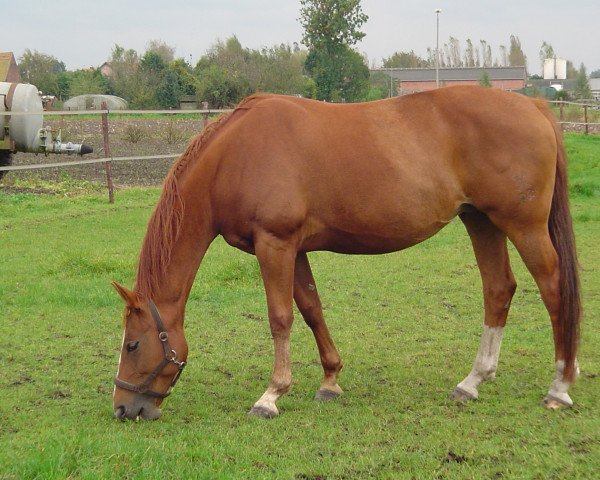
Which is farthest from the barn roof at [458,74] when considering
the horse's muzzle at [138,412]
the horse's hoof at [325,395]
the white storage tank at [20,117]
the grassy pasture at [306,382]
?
the horse's muzzle at [138,412]

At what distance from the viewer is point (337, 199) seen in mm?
4445

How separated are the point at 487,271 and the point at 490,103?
43.8 inches

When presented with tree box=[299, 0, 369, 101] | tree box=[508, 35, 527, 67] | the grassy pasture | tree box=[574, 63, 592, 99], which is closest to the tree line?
tree box=[299, 0, 369, 101]

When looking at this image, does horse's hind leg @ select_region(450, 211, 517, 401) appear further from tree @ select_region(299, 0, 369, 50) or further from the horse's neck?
tree @ select_region(299, 0, 369, 50)

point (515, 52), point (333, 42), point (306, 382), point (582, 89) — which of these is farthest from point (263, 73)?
point (515, 52)

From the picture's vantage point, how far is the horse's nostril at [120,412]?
4191 mm

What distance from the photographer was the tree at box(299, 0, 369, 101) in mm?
39406

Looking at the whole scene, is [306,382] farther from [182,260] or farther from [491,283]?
[491,283]

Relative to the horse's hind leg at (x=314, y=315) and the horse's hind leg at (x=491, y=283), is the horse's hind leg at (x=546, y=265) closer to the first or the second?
the horse's hind leg at (x=491, y=283)

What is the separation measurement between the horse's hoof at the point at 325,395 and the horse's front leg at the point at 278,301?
271 mm

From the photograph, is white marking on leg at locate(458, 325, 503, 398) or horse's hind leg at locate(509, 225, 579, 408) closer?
horse's hind leg at locate(509, 225, 579, 408)

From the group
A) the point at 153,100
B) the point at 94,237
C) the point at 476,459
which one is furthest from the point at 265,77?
the point at 476,459

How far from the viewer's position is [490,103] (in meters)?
4.56

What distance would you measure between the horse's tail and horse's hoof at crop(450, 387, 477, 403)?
0.56 m
